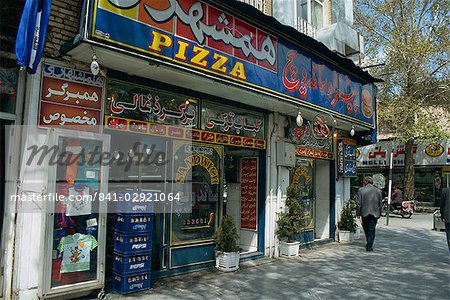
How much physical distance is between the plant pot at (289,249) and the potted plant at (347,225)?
9.85ft

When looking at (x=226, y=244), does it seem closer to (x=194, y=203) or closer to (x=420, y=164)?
(x=194, y=203)

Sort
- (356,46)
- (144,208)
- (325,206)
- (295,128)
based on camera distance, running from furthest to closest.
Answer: (356,46) → (325,206) → (295,128) → (144,208)

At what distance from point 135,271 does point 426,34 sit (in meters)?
21.3

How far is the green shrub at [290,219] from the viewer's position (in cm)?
888

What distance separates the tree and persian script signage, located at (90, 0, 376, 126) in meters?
Result: 12.3

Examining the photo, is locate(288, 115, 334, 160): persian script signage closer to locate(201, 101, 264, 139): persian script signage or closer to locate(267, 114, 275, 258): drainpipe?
locate(267, 114, 275, 258): drainpipe

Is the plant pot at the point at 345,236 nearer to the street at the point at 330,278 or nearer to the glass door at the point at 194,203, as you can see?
the street at the point at 330,278

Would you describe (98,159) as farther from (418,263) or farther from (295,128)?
(418,263)

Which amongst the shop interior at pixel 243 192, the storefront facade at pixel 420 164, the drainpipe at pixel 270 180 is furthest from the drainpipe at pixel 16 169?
the storefront facade at pixel 420 164

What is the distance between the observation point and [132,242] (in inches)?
228

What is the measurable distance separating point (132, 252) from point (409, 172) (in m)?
20.2

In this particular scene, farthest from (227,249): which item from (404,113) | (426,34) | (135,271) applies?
(426,34)

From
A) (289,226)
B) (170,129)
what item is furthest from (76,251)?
(289,226)

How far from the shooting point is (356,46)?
12625mm
